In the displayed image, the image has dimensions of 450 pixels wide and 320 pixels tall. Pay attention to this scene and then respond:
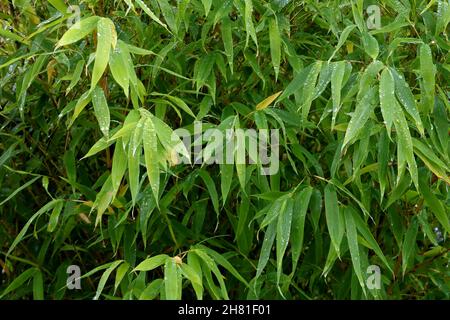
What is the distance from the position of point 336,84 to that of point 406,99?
0.46 feet

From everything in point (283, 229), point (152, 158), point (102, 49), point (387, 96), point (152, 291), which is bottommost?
point (152, 291)

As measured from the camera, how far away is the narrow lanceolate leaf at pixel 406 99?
1343 mm

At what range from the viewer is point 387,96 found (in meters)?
1.32

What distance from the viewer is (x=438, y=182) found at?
1.61m

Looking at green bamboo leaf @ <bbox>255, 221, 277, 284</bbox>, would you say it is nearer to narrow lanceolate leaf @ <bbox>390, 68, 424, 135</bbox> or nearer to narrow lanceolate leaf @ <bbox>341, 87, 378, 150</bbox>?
narrow lanceolate leaf @ <bbox>341, 87, 378, 150</bbox>

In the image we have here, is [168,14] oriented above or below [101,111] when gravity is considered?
above

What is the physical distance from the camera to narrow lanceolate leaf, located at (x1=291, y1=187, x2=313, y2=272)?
57.4 inches

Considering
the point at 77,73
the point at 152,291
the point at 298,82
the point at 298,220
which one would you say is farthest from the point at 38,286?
the point at 298,82

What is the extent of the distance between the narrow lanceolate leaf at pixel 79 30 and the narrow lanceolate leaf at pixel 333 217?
60 cm

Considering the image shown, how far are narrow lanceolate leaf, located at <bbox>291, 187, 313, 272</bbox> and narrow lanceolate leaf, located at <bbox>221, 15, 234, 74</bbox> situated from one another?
33cm

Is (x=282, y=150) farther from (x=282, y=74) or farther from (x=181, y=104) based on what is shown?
(x=181, y=104)

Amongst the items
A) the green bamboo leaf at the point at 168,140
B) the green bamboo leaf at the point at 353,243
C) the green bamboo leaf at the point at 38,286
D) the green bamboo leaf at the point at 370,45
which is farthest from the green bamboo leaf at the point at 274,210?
the green bamboo leaf at the point at 38,286

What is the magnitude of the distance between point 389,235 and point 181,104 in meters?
0.68

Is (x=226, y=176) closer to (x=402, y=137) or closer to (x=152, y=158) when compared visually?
Answer: (x=152, y=158)
